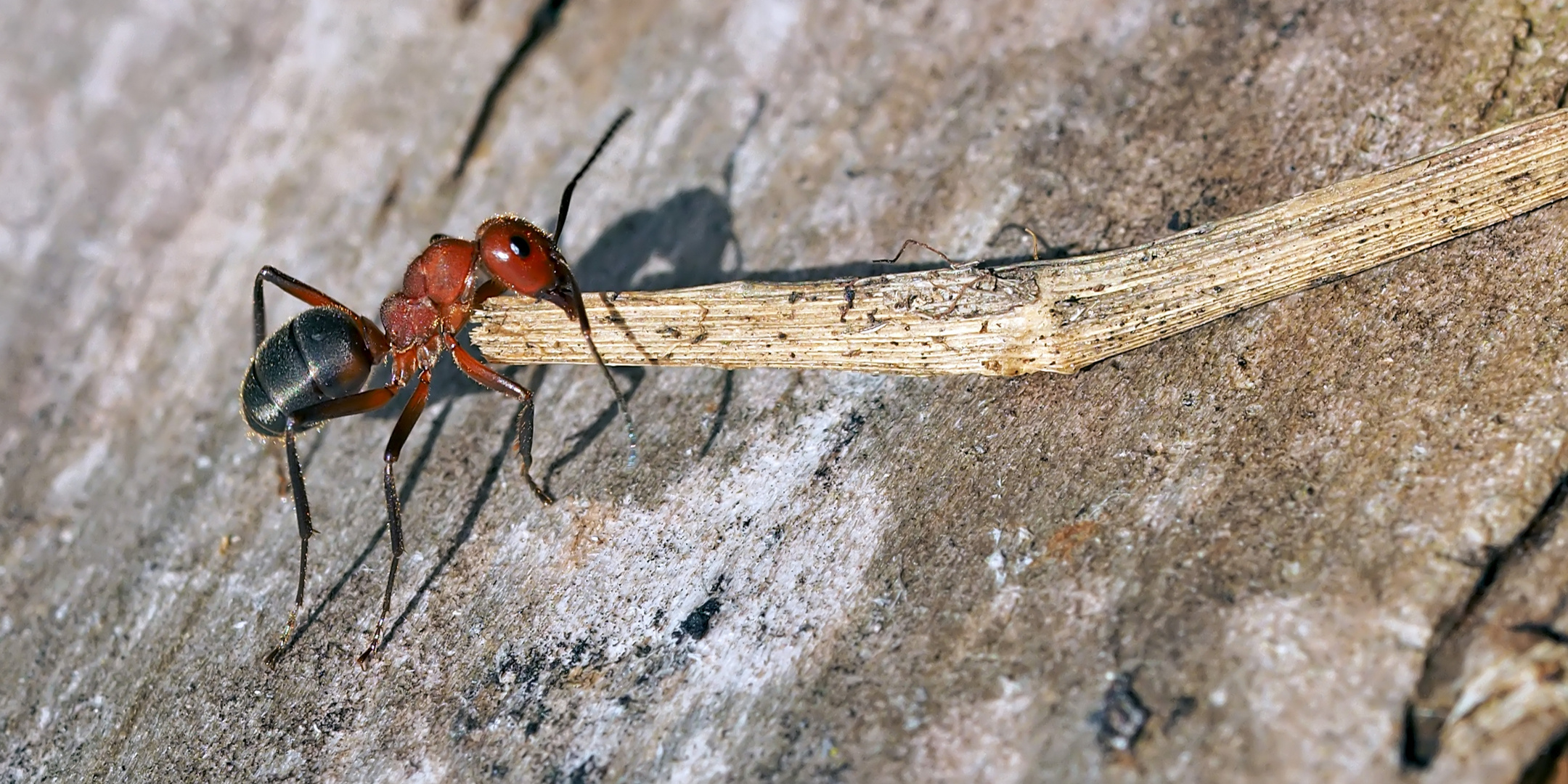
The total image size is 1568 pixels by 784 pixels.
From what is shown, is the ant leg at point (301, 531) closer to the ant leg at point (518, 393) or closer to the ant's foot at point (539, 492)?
the ant leg at point (518, 393)

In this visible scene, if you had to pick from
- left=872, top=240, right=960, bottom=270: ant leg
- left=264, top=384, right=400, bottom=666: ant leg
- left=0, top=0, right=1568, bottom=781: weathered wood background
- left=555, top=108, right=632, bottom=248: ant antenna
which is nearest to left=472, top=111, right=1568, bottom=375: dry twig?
left=0, top=0, right=1568, bottom=781: weathered wood background

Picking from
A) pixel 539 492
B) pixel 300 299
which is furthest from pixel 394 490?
pixel 300 299

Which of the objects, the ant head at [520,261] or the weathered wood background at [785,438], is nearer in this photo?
the weathered wood background at [785,438]

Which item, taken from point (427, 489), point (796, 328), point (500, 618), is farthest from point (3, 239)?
point (796, 328)

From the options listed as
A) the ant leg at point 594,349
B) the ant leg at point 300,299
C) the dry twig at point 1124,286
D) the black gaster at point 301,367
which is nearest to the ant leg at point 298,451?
the black gaster at point 301,367

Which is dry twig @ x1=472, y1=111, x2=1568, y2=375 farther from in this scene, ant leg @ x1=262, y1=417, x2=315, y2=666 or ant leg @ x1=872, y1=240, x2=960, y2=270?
ant leg @ x1=262, y1=417, x2=315, y2=666

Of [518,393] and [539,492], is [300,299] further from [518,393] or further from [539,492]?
[539,492]
